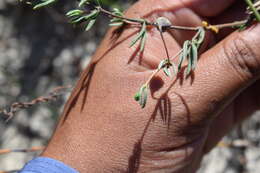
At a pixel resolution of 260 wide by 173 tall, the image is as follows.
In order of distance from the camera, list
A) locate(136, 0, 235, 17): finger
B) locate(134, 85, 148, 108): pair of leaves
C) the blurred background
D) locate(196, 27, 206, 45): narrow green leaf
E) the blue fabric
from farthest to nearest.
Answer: the blurred background < locate(136, 0, 235, 17): finger < the blue fabric < locate(196, 27, 206, 45): narrow green leaf < locate(134, 85, 148, 108): pair of leaves

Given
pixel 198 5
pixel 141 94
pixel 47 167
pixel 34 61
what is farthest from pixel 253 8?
pixel 34 61

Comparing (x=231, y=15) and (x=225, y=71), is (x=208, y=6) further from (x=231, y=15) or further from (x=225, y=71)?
(x=225, y=71)

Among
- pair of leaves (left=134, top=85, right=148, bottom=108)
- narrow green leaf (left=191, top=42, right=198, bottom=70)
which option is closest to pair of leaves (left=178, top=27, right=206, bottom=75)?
narrow green leaf (left=191, top=42, right=198, bottom=70)

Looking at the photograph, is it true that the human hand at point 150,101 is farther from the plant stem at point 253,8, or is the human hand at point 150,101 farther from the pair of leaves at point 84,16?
the pair of leaves at point 84,16

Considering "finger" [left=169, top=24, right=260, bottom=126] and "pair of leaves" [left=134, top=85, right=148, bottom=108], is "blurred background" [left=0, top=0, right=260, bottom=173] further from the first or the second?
"pair of leaves" [left=134, top=85, right=148, bottom=108]

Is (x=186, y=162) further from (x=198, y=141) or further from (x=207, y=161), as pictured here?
(x=207, y=161)

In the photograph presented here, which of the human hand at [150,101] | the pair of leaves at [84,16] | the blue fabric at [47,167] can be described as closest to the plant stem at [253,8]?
the human hand at [150,101]
